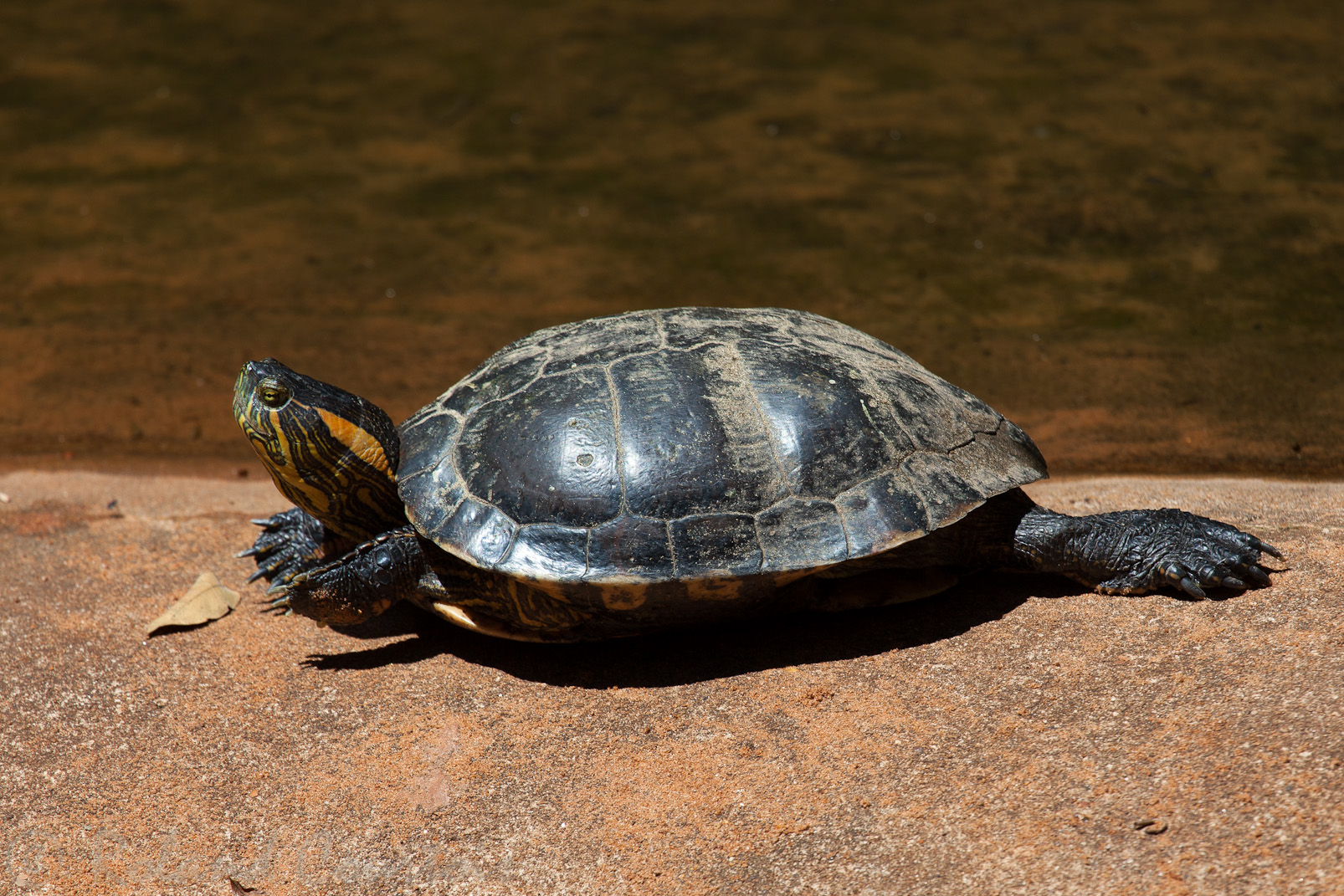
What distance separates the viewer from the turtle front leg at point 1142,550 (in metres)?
4.09

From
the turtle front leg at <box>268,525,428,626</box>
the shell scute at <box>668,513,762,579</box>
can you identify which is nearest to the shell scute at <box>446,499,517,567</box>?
the turtle front leg at <box>268,525,428,626</box>

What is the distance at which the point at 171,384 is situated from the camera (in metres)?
7.68

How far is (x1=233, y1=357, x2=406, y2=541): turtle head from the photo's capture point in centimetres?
447

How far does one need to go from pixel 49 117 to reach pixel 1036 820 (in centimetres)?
1320

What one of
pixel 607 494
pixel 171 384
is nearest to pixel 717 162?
pixel 171 384

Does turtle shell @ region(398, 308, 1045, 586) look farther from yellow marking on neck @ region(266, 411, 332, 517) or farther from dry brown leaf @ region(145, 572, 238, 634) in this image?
dry brown leaf @ region(145, 572, 238, 634)

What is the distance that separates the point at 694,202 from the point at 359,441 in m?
6.10

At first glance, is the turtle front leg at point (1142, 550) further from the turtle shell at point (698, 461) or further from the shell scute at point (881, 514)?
the shell scute at point (881, 514)

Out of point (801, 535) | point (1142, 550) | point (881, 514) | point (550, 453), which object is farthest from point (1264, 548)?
point (550, 453)

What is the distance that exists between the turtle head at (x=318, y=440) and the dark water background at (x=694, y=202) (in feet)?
8.33

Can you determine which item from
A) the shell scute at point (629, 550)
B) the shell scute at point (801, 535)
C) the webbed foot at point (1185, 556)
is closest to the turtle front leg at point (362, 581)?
the shell scute at point (629, 550)

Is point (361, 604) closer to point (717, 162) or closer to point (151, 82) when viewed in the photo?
point (717, 162)

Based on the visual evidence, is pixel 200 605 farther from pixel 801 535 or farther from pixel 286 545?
pixel 801 535

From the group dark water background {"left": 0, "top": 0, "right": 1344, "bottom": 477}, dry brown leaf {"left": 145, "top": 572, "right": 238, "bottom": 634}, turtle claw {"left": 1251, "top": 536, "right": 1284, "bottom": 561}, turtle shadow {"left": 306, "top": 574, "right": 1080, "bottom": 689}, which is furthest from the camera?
dark water background {"left": 0, "top": 0, "right": 1344, "bottom": 477}
